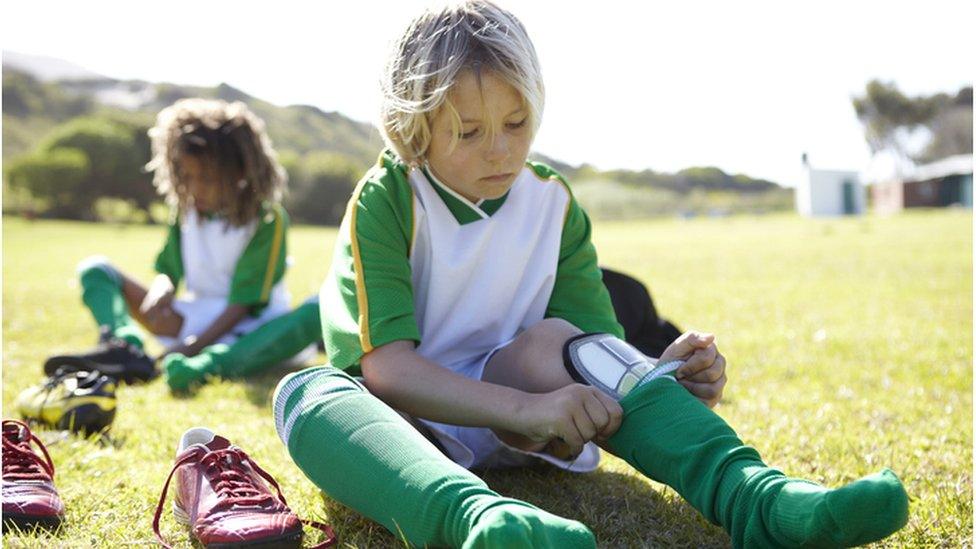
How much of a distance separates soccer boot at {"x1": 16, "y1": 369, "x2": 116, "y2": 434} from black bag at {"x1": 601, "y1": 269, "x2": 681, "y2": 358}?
1.87 meters

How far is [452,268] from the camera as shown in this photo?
2338 millimetres

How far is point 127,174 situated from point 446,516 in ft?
132

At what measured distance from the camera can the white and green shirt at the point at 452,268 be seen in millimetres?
2158

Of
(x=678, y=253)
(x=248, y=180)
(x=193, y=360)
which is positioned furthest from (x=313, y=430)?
(x=678, y=253)

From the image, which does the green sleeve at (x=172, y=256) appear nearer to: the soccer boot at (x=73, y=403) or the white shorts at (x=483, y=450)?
the soccer boot at (x=73, y=403)

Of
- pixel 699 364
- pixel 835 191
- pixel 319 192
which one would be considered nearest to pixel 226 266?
pixel 699 364

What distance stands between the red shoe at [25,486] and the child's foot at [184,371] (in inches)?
57.8

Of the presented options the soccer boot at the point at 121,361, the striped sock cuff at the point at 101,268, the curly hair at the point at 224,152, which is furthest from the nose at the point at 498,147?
the striped sock cuff at the point at 101,268

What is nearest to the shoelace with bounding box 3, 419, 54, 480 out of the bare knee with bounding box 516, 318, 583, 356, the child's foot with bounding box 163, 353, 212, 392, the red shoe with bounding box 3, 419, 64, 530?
the red shoe with bounding box 3, 419, 64, 530

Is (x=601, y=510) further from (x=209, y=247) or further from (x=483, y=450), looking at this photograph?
(x=209, y=247)

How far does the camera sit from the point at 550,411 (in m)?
1.84

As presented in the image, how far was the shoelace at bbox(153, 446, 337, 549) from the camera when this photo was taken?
1.84m

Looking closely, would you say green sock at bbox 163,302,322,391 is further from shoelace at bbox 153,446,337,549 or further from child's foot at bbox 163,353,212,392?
shoelace at bbox 153,446,337,549

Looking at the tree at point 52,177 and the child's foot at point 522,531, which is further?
the tree at point 52,177
